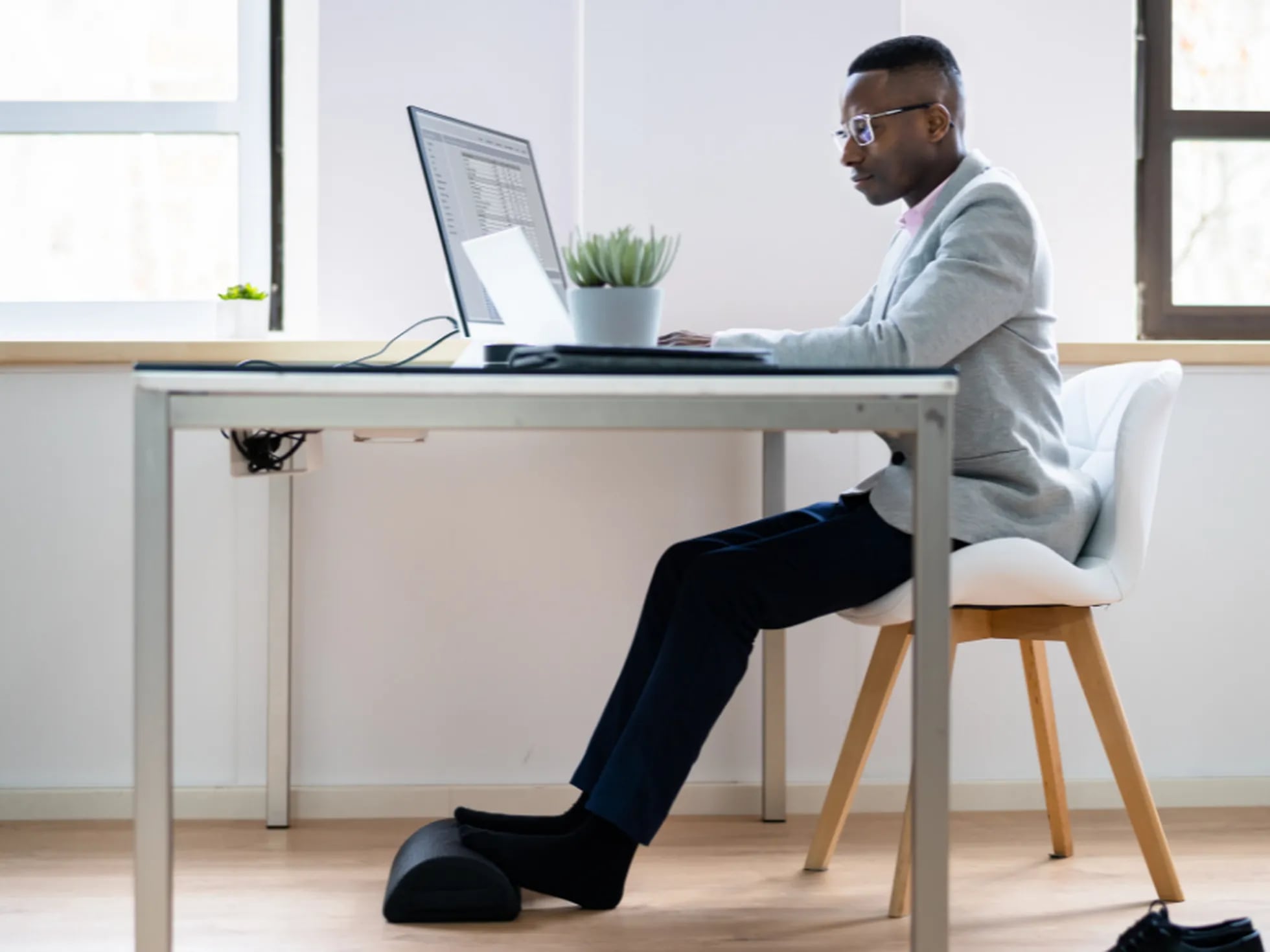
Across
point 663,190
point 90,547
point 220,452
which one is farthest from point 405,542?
point 663,190

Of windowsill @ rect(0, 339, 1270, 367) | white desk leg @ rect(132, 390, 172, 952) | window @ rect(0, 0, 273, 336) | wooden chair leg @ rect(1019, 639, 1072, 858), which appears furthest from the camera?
window @ rect(0, 0, 273, 336)

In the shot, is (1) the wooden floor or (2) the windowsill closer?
(1) the wooden floor

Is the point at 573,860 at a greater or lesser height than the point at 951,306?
lesser

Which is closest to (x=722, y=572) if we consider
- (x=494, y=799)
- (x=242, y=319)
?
(x=494, y=799)

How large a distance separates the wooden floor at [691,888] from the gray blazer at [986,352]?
1.72 ft

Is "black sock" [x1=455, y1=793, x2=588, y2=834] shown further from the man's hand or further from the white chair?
the man's hand

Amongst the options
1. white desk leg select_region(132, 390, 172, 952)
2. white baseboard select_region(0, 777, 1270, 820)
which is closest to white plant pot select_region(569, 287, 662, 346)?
white desk leg select_region(132, 390, 172, 952)

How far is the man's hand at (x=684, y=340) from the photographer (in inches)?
64.4

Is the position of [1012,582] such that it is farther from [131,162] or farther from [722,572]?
[131,162]

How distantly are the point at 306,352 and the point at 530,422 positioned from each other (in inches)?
43.8

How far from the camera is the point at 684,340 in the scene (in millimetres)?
1646

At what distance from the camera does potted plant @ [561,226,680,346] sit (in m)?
1.46

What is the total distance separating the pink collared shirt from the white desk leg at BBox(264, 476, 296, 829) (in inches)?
43.8

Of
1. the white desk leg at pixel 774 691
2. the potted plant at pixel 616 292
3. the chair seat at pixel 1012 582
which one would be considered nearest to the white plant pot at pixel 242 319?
the white desk leg at pixel 774 691
